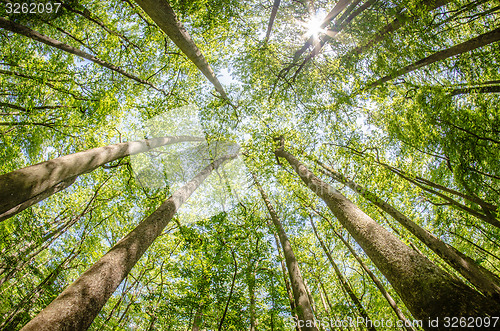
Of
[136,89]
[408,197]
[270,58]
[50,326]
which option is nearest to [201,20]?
[270,58]

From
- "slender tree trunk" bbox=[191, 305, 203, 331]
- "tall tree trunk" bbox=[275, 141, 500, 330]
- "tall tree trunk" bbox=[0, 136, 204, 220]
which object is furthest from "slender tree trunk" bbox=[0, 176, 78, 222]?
"tall tree trunk" bbox=[275, 141, 500, 330]

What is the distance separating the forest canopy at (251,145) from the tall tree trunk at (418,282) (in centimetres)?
1

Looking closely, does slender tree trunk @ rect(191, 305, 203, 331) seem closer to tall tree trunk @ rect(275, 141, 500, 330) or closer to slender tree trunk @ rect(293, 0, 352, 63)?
tall tree trunk @ rect(275, 141, 500, 330)

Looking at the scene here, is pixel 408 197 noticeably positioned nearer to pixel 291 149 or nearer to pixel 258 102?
pixel 291 149

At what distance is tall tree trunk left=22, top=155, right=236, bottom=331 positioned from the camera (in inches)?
64.7

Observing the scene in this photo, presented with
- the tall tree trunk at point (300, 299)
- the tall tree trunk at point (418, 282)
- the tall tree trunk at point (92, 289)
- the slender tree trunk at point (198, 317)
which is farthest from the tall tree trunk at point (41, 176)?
the tall tree trunk at point (300, 299)

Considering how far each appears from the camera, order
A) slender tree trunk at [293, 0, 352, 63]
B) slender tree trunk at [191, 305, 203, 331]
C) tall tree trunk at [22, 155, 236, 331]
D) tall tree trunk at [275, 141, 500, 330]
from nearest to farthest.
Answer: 1. tall tree trunk at [275, 141, 500, 330]
2. tall tree trunk at [22, 155, 236, 331]
3. slender tree trunk at [191, 305, 203, 331]
4. slender tree trunk at [293, 0, 352, 63]

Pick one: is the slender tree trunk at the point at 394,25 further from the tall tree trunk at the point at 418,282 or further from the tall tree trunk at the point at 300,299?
the tall tree trunk at the point at 300,299

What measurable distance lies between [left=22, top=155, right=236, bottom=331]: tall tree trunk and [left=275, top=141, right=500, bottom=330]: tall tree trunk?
310 cm

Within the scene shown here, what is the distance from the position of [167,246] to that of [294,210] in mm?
5871

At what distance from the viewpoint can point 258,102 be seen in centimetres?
824

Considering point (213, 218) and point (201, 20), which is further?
point (201, 20)

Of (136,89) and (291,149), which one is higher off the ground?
(136,89)

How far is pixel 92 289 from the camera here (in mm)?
2027
